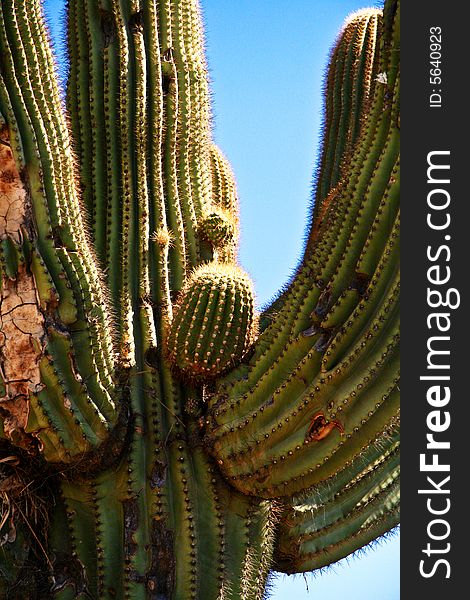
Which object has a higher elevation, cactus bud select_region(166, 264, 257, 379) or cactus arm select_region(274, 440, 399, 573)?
cactus bud select_region(166, 264, 257, 379)

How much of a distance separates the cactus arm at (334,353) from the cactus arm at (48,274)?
20.9 inches

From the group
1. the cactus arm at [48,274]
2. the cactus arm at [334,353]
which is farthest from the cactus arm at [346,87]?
the cactus arm at [48,274]

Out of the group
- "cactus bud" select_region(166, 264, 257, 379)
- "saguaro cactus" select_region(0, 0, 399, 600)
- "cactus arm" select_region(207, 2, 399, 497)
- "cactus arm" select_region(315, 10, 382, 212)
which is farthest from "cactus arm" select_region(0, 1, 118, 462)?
"cactus arm" select_region(315, 10, 382, 212)

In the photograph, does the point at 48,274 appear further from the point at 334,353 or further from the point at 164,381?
the point at 334,353

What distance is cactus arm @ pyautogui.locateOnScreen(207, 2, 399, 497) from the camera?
147 inches

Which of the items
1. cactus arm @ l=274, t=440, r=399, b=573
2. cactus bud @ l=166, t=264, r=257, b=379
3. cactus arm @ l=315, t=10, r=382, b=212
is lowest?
cactus arm @ l=274, t=440, r=399, b=573

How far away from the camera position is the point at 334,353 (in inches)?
151

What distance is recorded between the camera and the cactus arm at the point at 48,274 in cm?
398

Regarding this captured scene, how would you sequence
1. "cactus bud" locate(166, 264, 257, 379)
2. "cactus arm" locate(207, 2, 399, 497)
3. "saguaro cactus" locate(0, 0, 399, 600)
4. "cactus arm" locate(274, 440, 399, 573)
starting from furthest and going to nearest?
"cactus arm" locate(274, 440, 399, 573), "cactus bud" locate(166, 264, 257, 379), "saguaro cactus" locate(0, 0, 399, 600), "cactus arm" locate(207, 2, 399, 497)

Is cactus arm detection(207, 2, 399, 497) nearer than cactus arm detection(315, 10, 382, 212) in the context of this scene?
Yes

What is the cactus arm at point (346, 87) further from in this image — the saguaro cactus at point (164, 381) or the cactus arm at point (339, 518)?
the cactus arm at point (339, 518)

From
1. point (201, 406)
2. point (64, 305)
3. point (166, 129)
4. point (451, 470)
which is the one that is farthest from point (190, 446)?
point (166, 129)

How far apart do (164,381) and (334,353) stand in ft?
2.84

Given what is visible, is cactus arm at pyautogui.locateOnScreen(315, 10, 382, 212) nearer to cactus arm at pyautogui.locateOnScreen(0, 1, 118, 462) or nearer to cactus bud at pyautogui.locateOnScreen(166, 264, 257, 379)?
cactus bud at pyautogui.locateOnScreen(166, 264, 257, 379)
